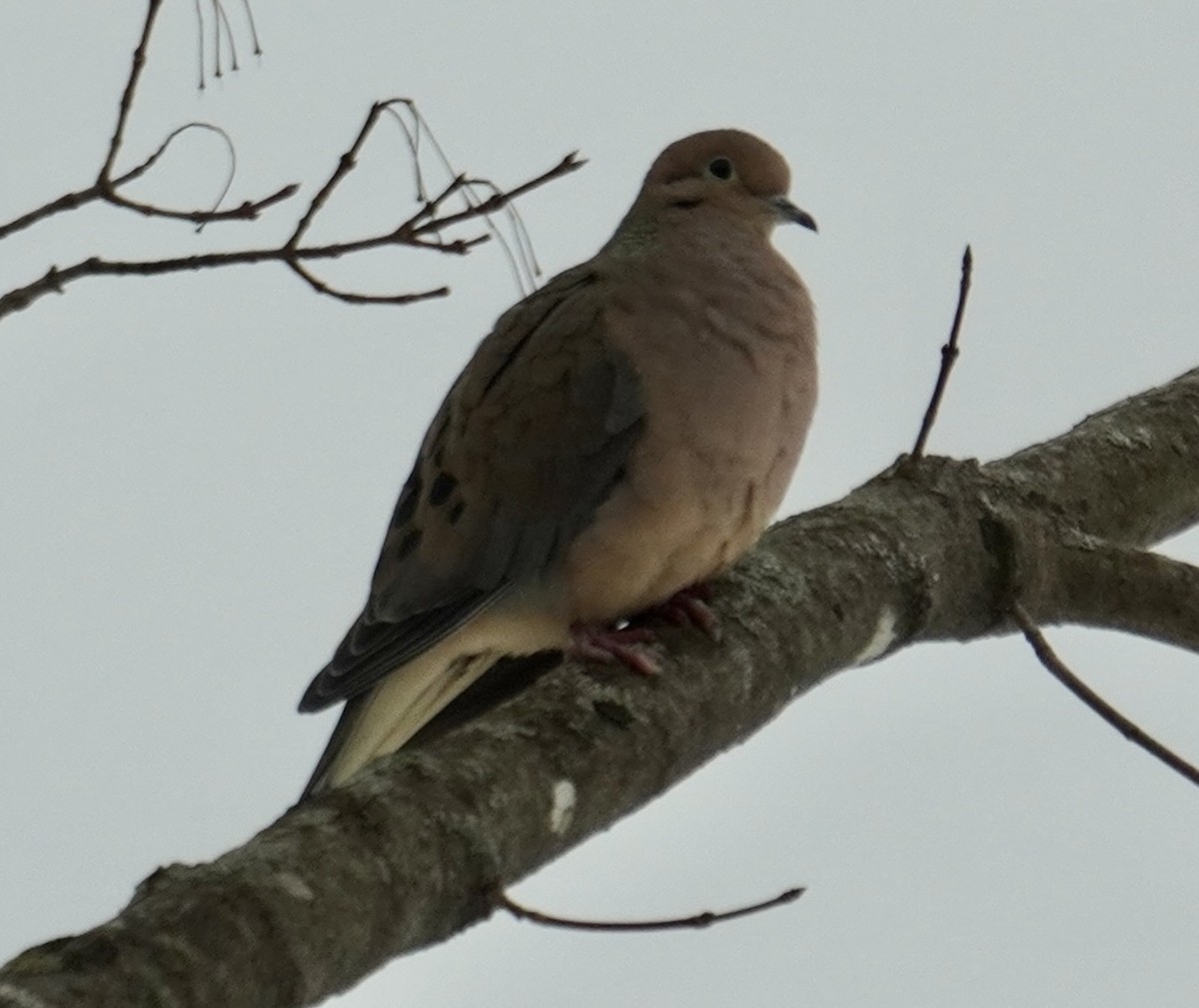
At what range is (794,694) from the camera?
9.29 feet

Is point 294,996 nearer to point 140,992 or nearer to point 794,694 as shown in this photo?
point 140,992

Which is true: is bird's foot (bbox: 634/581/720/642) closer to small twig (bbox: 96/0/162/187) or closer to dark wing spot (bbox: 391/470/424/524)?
dark wing spot (bbox: 391/470/424/524)

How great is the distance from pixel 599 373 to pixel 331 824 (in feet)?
4.87

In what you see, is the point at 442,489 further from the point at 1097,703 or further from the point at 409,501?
the point at 1097,703

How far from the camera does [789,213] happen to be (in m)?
3.92

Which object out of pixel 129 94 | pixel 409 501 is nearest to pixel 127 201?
pixel 129 94

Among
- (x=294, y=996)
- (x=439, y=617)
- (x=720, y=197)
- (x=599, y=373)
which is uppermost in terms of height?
(x=720, y=197)

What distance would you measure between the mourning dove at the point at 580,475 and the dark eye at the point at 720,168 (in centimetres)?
35

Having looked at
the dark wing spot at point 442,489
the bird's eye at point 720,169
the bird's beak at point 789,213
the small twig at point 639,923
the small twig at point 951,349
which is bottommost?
the small twig at point 639,923

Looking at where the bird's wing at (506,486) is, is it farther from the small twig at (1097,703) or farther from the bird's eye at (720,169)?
the small twig at (1097,703)

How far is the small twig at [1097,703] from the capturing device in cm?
222

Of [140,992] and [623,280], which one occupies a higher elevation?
[623,280]

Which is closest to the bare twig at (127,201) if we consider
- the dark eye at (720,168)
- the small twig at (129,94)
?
the small twig at (129,94)

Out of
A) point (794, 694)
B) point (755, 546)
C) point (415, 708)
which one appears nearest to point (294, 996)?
point (794, 694)
